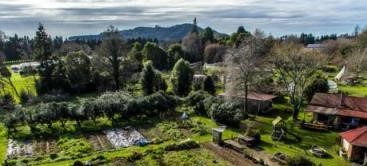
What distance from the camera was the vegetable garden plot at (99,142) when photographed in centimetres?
2984

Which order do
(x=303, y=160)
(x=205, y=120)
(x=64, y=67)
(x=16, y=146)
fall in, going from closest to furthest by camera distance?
(x=303, y=160) → (x=16, y=146) → (x=205, y=120) → (x=64, y=67)

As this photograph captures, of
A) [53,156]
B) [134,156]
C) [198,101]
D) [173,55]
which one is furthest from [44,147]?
[173,55]

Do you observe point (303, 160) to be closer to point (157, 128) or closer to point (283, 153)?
point (283, 153)

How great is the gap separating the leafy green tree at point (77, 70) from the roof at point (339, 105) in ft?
111

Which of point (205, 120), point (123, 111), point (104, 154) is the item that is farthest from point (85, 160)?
point (205, 120)

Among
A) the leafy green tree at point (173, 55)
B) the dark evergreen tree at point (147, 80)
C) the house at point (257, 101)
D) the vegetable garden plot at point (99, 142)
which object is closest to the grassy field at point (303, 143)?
the house at point (257, 101)

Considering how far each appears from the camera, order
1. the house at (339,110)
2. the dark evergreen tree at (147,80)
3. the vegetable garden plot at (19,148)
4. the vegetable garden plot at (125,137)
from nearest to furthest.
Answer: the vegetable garden plot at (19,148), the vegetable garden plot at (125,137), the house at (339,110), the dark evergreen tree at (147,80)

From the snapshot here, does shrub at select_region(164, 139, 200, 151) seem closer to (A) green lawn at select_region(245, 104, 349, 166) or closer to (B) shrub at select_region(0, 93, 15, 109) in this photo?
(A) green lawn at select_region(245, 104, 349, 166)

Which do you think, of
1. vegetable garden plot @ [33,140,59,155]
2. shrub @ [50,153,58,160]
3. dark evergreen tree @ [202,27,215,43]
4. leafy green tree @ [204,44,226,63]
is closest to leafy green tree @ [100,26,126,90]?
vegetable garden plot @ [33,140,59,155]

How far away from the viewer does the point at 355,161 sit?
26.8 metres

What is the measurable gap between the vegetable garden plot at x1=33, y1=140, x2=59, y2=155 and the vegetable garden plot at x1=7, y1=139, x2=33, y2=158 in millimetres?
438

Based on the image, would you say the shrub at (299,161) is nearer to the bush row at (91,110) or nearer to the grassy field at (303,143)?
the grassy field at (303,143)

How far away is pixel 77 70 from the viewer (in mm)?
54281

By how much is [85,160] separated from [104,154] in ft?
5.75
